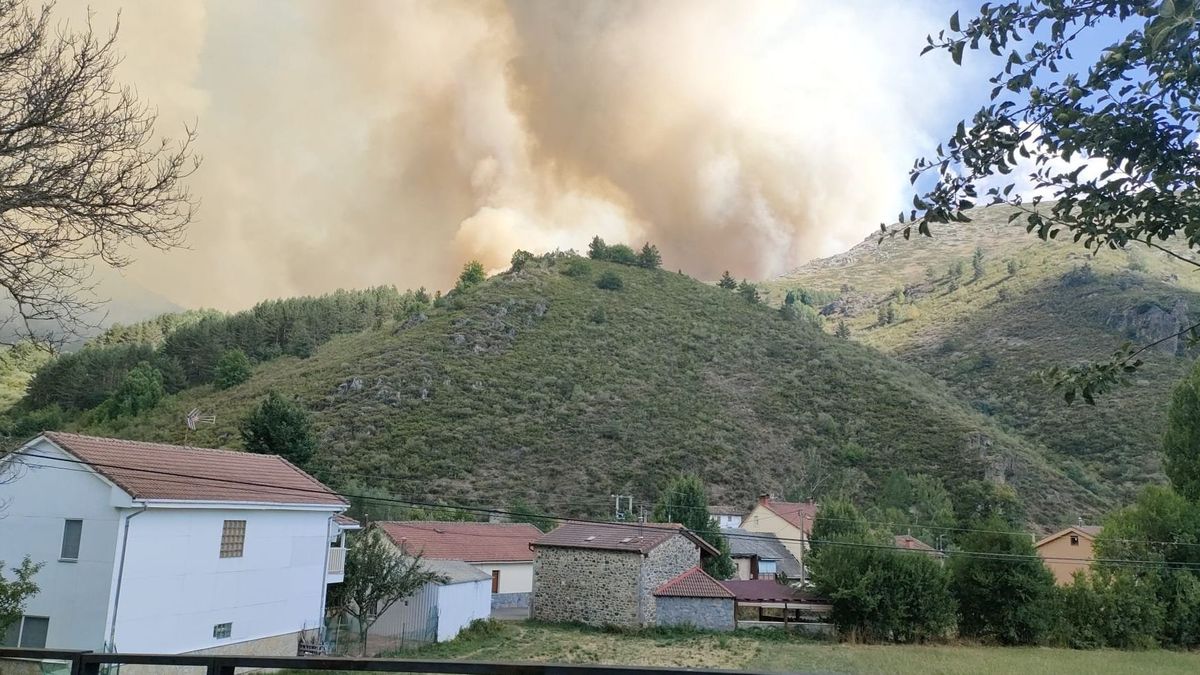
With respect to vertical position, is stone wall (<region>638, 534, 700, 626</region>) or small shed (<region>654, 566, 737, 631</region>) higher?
stone wall (<region>638, 534, 700, 626</region>)

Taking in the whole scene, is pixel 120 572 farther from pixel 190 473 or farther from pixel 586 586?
pixel 586 586

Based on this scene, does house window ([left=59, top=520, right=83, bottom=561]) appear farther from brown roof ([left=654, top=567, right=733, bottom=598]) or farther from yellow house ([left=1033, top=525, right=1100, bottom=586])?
yellow house ([left=1033, top=525, right=1100, bottom=586])

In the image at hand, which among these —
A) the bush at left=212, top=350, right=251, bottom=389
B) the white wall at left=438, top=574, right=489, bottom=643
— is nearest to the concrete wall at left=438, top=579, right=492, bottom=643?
the white wall at left=438, top=574, right=489, bottom=643

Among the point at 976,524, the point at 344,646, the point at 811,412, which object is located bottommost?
the point at 344,646

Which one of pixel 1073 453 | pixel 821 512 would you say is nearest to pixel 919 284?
pixel 1073 453

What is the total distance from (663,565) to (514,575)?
10558mm

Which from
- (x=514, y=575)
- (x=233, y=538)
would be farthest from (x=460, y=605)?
(x=514, y=575)

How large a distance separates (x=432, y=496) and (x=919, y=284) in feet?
440

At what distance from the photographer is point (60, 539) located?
17531 mm

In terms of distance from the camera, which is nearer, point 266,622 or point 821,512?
point 266,622

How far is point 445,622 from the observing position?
89.0ft

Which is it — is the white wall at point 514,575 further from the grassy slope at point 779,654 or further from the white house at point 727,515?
the white house at point 727,515

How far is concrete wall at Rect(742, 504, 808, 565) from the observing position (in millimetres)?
49062

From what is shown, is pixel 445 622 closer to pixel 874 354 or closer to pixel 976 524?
pixel 976 524
